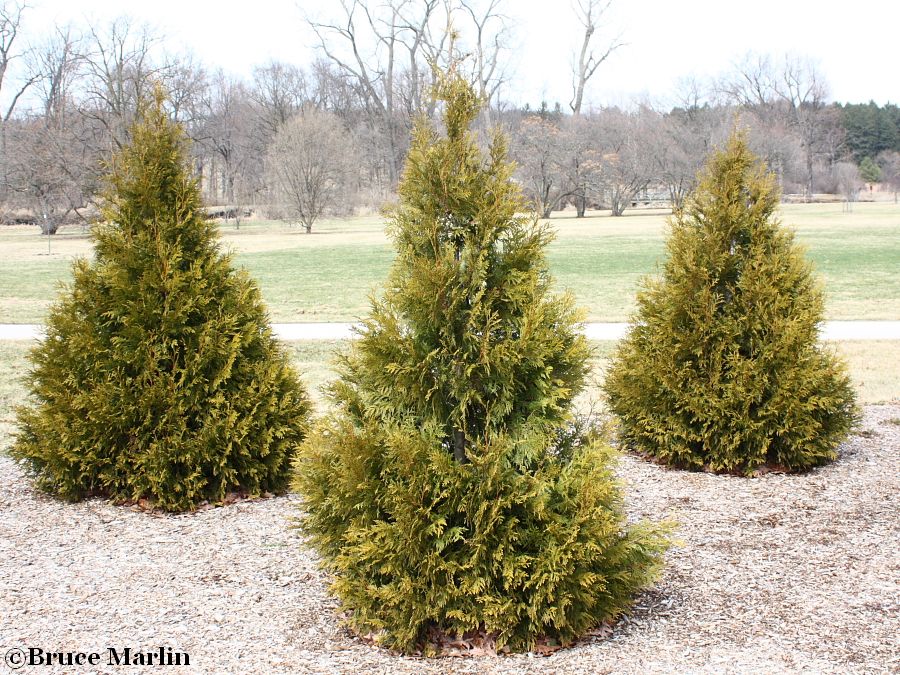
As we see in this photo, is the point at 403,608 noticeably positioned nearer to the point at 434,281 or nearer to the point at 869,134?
the point at 434,281

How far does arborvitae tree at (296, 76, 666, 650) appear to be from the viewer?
347 centimetres

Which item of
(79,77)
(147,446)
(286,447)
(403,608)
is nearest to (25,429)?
(147,446)

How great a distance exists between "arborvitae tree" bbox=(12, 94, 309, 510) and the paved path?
23.2 ft

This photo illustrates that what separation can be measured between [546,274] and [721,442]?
288 cm

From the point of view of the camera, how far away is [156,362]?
5.25m

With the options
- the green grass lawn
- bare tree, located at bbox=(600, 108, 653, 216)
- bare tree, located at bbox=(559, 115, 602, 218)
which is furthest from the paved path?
bare tree, located at bbox=(600, 108, 653, 216)

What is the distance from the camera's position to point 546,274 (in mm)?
3775

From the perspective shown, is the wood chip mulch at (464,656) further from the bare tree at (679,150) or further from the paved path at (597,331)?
the bare tree at (679,150)

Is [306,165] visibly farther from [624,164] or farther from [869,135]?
[869,135]

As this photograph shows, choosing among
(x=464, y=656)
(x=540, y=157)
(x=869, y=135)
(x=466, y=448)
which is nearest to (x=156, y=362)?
(x=466, y=448)

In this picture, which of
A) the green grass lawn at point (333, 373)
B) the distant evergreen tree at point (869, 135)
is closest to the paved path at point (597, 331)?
the green grass lawn at point (333, 373)

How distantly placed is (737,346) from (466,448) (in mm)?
3087

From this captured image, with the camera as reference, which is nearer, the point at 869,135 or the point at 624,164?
the point at 624,164
